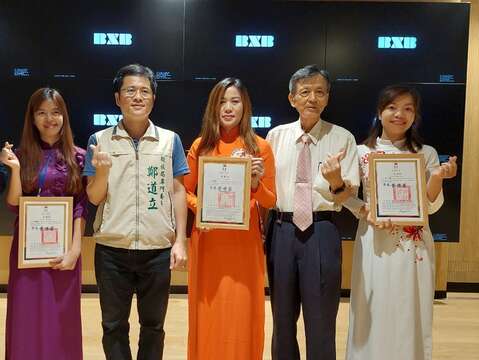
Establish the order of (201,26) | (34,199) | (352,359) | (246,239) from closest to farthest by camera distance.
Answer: (34,199)
(246,239)
(352,359)
(201,26)

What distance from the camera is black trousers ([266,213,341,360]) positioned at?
2572 mm

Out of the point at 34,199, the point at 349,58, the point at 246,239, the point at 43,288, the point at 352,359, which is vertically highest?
the point at 349,58

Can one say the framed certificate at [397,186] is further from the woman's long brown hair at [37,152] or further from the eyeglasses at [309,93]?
the woman's long brown hair at [37,152]

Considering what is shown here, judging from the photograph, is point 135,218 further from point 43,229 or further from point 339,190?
point 339,190

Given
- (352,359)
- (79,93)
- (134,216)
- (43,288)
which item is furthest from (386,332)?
(79,93)

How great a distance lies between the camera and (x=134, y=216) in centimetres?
245

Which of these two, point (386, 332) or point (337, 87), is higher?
point (337, 87)

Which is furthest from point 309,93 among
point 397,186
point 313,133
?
point 397,186

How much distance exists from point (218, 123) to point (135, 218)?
1.97 ft

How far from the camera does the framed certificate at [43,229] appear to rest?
239cm

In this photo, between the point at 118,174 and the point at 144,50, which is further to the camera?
the point at 144,50

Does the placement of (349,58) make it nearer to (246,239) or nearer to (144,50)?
(144,50)

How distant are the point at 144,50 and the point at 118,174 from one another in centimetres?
260

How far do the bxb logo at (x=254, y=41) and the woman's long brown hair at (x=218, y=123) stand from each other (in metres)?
2.31
